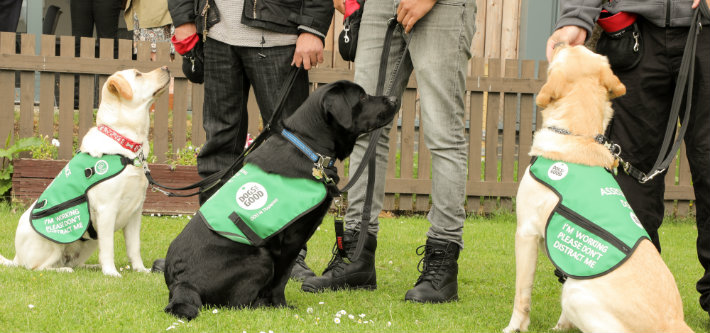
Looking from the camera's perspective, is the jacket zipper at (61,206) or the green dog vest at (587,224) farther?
the jacket zipper at (61,206)

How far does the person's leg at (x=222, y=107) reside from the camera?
4.59 m

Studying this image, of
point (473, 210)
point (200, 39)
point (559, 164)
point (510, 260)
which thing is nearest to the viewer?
point (559, 164)

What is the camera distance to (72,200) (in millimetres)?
4512

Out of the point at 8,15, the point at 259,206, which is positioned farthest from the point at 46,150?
the point at 259,206

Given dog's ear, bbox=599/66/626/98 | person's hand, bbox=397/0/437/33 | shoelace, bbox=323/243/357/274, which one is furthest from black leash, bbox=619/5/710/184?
shoelace, bbox=323/243/357/274

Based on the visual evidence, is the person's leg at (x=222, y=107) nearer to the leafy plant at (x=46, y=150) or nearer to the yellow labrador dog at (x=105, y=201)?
the yellow labrador dog at (x=105, y=201)

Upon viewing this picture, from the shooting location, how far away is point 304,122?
3.75 m

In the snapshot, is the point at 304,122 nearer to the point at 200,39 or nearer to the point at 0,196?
the point at 200,39

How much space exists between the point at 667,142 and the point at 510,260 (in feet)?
7.50

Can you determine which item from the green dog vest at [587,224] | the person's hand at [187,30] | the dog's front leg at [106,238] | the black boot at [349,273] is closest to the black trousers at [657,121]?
the green dog vest at [587,224]

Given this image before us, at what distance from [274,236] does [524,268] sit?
119cm

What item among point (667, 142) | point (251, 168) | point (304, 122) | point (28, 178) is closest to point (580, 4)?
point (667, 142)

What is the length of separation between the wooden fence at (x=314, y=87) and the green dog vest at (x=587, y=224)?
4.21 meters

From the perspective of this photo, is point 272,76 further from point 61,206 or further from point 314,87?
point 314,87
